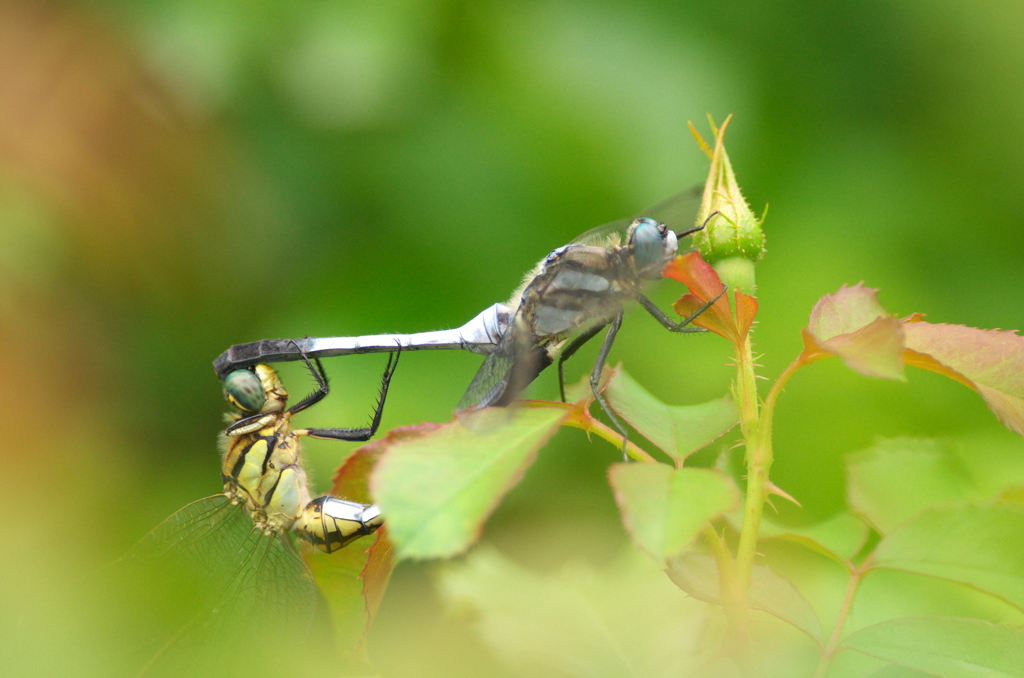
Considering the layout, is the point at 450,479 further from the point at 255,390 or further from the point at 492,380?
the point at 255,390

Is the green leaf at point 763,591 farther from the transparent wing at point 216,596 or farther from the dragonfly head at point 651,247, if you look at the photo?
the transparent wing at point 216,596

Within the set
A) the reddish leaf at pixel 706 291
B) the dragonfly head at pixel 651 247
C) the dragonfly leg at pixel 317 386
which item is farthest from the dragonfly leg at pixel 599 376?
the dragonfly leg at pixel 317 386

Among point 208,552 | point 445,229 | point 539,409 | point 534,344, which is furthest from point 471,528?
point 445,229

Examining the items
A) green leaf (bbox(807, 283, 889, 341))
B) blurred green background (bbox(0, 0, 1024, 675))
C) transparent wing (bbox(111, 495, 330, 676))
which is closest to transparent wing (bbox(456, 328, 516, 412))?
green leaf (bbox(807, 283, 889, 341))

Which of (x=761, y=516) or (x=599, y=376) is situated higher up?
(x=599, y=376)

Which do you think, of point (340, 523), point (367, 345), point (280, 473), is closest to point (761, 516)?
point (340, 523)

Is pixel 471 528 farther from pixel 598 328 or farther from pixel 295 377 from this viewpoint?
pixel 295 377
